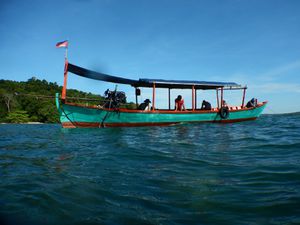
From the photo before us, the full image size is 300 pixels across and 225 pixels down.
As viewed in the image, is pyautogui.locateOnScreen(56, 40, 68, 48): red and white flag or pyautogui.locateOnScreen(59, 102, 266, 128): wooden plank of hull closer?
pyautogui.locateOnScreen(59, 102, 266, 128): wooden plank of hull

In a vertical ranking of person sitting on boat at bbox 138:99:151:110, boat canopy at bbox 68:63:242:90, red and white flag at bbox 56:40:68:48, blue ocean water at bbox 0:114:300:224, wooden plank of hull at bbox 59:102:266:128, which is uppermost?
red and white flag at bbox 56:40:68:48

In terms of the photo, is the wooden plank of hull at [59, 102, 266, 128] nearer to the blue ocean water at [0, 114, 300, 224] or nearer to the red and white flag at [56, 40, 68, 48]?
the red and white flag at [56, 40, 68, 48]

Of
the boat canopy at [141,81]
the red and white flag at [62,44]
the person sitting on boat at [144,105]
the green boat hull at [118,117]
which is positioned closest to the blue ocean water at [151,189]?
the green boat hull at [118,117]

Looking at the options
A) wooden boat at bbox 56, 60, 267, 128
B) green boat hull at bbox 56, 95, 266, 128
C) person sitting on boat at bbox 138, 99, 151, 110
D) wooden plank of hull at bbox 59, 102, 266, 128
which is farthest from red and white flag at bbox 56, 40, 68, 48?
person sitting on boat at bbox 138, 99, 151, 110

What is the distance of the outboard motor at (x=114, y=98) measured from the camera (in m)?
14.5

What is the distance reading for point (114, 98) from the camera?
47.5ft

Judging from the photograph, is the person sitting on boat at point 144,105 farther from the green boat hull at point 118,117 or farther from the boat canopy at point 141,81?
the boat canopy at point 141,81

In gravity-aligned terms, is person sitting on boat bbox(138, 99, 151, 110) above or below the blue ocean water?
above

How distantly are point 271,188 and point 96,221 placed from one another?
2.38 metres

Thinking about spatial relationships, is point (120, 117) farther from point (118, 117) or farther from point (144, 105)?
point (144, 105)

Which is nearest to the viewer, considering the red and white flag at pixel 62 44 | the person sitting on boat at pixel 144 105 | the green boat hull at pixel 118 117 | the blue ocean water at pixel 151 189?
the blue ocean water at pixel 151 189

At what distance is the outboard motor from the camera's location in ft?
47.5

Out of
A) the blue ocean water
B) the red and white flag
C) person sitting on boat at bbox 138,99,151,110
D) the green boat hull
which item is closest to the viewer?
the blue ocean water

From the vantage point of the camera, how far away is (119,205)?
2.84m
